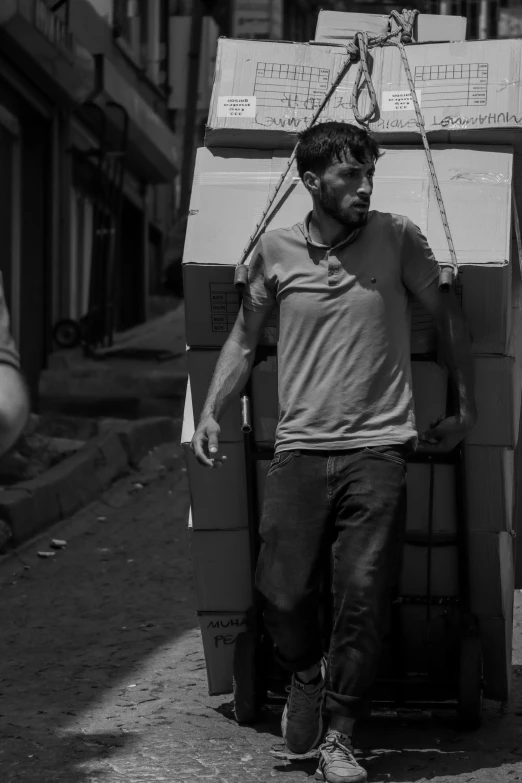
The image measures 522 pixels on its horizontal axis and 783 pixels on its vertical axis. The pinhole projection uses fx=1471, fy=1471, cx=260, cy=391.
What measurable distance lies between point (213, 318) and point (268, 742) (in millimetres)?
1359

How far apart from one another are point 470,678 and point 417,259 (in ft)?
4.36

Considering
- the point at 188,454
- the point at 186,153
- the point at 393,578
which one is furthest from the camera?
the point at 186,153

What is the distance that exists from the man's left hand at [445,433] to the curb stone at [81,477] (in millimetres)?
4503

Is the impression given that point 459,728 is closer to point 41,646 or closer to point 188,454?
point 188,454

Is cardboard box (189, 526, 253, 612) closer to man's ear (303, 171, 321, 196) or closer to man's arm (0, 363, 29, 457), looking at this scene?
man's ear (303, 171, 321, 196)

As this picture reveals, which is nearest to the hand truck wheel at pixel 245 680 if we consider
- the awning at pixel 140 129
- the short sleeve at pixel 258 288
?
the short sleeve at pixel 258 288

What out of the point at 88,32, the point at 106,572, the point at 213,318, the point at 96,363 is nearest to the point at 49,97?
the point at 88,32

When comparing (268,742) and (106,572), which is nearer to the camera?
(268,742)

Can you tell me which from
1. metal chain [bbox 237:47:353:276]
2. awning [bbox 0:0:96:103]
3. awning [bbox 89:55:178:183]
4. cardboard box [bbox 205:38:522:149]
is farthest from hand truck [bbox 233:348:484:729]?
awning [bbox 89:55:178:183]

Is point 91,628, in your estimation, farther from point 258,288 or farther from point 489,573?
point 258,288

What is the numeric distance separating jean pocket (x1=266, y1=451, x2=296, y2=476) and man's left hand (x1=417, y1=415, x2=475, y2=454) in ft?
1.33

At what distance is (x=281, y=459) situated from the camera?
438 cm

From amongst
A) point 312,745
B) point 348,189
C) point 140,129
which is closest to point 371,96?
point 348,189

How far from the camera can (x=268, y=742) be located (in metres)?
4.68
